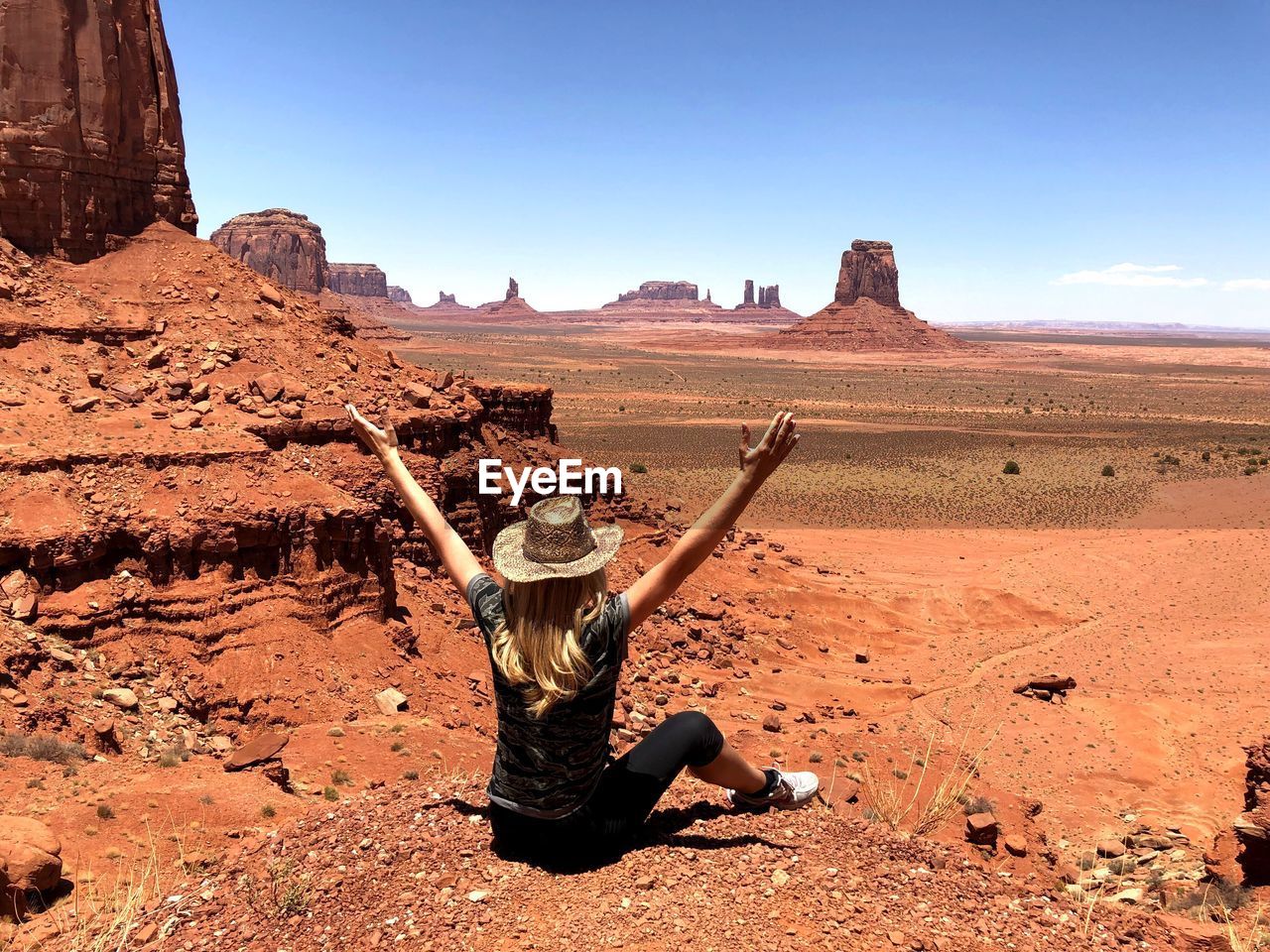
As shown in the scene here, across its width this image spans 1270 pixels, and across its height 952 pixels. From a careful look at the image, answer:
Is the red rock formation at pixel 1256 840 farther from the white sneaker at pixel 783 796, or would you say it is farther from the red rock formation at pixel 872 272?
the red rock formation at pixel 872 272

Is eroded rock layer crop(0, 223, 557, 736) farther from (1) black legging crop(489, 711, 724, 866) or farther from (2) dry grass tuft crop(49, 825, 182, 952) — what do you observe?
(1) black legging crop(489, 711, 724, 866)

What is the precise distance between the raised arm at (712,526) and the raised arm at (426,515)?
94cm

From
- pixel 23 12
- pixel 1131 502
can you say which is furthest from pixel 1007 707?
pixel 1131 502

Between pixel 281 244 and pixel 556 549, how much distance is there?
12855cm

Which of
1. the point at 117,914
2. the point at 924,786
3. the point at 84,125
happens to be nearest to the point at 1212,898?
the point at 924,786

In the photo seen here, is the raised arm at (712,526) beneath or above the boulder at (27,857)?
above

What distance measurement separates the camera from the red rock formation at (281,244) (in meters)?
116

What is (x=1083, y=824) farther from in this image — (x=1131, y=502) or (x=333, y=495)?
(x=1131, y=502)

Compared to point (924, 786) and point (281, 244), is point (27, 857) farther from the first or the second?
Answer: point (281, 244)

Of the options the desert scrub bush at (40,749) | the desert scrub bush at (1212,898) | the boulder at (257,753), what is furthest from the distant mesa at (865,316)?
the desert scrub bush at (40,749)

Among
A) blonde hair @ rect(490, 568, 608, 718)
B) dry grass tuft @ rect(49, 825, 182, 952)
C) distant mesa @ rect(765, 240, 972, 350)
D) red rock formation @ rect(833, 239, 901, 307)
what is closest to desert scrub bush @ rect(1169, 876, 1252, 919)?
blonde hair @ rect(490, 568, 608, 718)

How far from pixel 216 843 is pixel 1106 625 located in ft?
63.0

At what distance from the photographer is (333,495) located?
38.7ft

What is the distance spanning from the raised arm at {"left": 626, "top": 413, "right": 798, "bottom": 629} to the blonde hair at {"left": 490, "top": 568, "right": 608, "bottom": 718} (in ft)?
0.74
